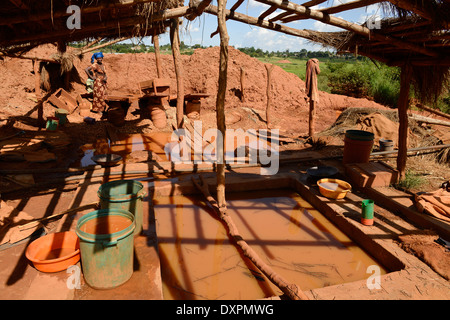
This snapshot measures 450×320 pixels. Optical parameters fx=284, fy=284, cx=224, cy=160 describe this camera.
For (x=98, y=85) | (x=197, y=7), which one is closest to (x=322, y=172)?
(x=197, y=7)

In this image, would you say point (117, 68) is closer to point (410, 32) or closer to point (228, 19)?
point (228, 19)

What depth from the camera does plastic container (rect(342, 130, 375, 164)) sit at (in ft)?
19.7

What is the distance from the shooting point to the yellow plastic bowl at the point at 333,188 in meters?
5.12

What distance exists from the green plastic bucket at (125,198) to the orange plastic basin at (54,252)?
1.82 feet

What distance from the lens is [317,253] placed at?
4.12 metres

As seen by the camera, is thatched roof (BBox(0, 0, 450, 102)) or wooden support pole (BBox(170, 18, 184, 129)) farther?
wooden support pole (BBox(170, 18, 184, 129))

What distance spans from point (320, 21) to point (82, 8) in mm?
3274

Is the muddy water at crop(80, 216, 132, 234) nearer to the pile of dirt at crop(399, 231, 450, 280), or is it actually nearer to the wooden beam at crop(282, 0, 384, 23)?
the pile of dirt at crop(399, 231, 450, 280)

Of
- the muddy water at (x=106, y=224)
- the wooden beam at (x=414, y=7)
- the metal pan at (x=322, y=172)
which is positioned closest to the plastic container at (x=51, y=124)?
the muddy water at (x=106, y=224)

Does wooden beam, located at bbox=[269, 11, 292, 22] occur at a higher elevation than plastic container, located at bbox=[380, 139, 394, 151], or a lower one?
higher

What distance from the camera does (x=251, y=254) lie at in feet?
11.7

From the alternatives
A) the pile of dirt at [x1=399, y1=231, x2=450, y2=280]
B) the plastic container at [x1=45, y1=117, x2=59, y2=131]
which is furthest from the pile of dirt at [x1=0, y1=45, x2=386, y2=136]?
the pile of dirt at [x1=399, y1=231, x2=450, y2=280]

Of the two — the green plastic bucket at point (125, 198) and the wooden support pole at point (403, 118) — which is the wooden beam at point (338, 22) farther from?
the green plastic bucket at point (125, 198)

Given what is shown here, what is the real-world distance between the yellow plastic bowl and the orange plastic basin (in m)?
4.07
